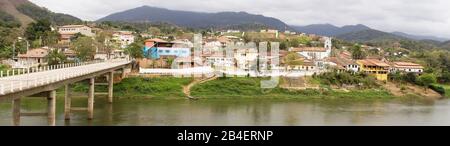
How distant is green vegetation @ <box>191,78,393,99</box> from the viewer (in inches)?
1992

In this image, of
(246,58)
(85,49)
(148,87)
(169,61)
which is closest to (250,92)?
(148,87)

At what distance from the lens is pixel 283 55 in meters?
71.2

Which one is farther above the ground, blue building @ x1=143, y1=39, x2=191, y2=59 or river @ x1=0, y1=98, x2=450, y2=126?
blue building @ x1=143, y1=39, x2=191, y2=59

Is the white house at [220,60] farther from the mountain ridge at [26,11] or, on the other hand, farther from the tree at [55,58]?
the mountain ridge at [26,11]

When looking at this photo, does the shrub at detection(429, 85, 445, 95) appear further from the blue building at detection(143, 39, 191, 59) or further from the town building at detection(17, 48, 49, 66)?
the town building at detection(17, 48, 49, 66)

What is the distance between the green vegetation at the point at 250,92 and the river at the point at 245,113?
2406 millimetres

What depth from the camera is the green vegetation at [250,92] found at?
5059cm

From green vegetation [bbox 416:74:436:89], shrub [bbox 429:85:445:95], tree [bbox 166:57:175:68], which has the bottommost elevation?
shrub [bbox 429:85:445:95]

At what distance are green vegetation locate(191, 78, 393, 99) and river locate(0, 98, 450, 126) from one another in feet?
7.89

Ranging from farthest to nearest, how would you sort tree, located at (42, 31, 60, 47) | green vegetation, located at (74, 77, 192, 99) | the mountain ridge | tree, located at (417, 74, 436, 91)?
the mountain ridge, tree, located at (42, 31, 60, 47), tree, located at (417, 74, 436, 91), green vegetation, located at (74, 77, 192, 99)

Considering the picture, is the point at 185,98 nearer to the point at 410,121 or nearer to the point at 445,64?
the point at 410,121

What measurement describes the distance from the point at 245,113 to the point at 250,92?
43.6 ft

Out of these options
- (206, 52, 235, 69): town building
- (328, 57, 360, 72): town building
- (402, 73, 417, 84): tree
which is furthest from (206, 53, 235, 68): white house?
(402, 73, 417, 84): tree

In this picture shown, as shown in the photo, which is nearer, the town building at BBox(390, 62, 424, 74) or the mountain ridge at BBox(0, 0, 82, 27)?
the town building at BBox(390, 62, 424, 74)
